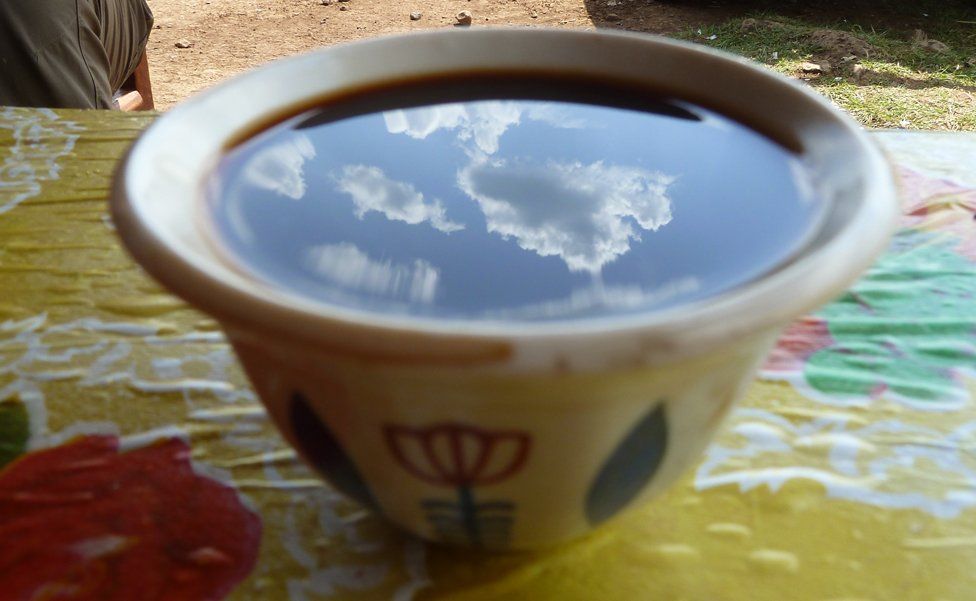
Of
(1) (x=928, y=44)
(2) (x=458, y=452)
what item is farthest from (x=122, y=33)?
(1) (x=928, y=44)

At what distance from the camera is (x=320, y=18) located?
342 cm

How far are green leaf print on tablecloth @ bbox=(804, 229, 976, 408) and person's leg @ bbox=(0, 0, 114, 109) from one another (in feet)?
4.14

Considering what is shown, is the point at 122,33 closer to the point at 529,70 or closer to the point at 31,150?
the point at 31,150

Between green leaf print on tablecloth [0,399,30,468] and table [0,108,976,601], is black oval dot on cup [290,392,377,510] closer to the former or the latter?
table [0,108,976,601]

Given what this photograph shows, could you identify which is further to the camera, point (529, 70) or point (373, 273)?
point (529, 70)

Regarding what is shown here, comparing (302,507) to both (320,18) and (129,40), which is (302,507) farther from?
(320,18)

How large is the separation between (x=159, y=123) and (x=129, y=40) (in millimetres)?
1540

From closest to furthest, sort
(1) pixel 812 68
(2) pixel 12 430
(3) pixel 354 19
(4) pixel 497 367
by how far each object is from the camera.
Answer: (4) pixel 497 367 < (2) pixel 12 430 < (1) pixel 812 68 < (3) pixel 354 19

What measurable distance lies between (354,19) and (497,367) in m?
3.32

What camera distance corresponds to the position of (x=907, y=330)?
25.2 inches

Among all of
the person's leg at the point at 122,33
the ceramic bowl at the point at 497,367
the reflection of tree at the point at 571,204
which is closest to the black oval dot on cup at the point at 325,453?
the ceramic bowl at the point at 497,367

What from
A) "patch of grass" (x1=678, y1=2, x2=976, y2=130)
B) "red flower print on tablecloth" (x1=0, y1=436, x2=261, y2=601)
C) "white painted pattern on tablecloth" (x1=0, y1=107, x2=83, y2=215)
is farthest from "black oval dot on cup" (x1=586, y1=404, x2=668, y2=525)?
"patch of grass" (x1=678, y1=2, x2=976, y2=130)

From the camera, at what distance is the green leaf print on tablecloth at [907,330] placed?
587 mm

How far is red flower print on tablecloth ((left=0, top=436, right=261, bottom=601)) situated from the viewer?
0.44 m
